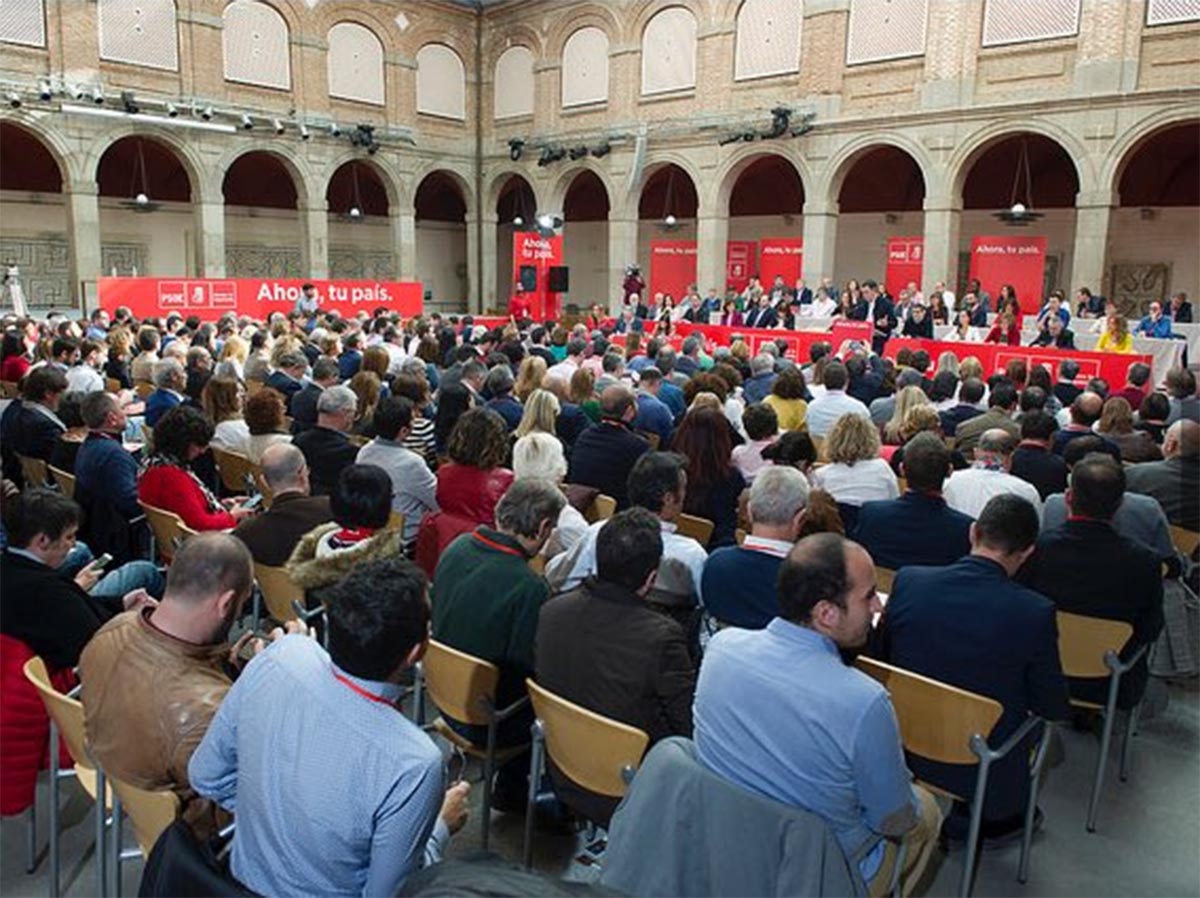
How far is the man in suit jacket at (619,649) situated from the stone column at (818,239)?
16463 mm

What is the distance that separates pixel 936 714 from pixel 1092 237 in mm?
14891

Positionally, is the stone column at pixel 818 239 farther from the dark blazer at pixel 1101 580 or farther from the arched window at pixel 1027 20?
the dark blazer at pixel 1101 580

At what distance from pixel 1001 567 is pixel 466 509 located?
226 cm

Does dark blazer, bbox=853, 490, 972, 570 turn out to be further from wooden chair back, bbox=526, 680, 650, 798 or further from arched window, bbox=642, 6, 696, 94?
arched window, bbox=642, 6, 696, 94

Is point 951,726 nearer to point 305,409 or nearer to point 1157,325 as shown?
point 305,409

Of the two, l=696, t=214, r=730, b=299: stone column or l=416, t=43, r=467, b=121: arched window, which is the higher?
l=416, t=43, r=467, b=121: arched window

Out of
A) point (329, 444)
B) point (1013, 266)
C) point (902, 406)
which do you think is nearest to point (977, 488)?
point (902, 406)

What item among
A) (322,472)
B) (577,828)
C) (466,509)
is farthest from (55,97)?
(577,828)

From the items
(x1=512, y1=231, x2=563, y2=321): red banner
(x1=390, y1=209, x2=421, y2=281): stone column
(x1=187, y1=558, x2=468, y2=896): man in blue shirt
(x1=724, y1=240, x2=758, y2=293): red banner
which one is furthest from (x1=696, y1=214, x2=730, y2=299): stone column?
(x1=187, y1=558, x2=468, y2=896): man in blue shirt

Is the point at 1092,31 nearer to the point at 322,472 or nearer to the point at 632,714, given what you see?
the point at 322,472

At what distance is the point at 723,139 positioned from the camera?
19.1m

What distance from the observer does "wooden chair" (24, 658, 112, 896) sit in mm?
2492

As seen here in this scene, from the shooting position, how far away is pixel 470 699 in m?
2.98

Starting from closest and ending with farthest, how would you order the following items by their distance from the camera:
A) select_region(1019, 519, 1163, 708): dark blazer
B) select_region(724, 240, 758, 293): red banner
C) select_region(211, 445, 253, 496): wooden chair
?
select_region(1019, 519, 1163, 708): dark blazer
select_region(211, 445, 253, 496): wooden chair
select_region(724, 240, 758, 293): red banner
